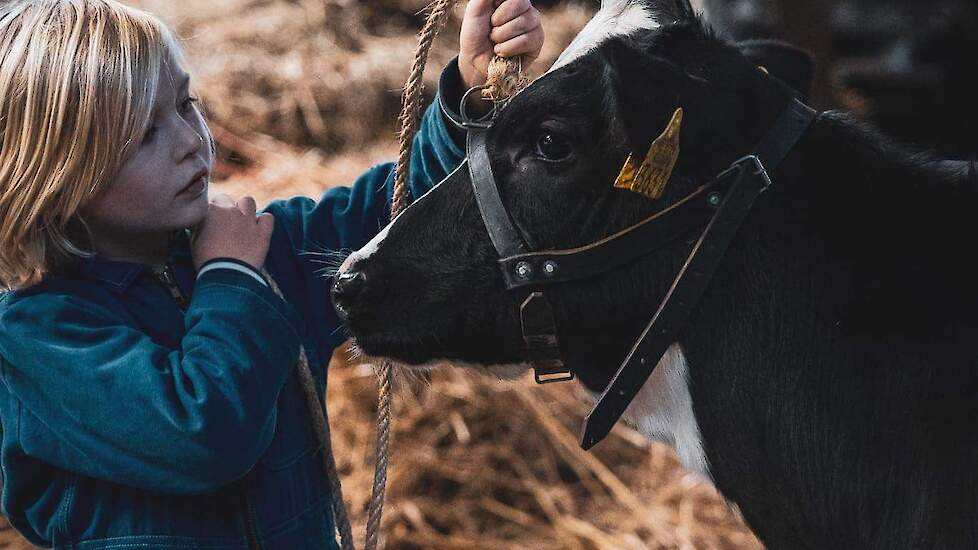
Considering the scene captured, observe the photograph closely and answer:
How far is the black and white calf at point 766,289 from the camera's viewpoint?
65.5 inches

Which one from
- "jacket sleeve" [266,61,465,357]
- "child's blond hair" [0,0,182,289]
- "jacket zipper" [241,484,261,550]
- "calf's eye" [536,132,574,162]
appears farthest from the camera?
"jacket sleeve" [266,61,465,357]

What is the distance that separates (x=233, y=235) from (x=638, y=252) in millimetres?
743

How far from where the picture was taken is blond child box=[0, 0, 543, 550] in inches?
70.3

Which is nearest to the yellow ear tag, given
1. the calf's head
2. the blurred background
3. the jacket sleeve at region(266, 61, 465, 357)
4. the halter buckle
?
the calf's head

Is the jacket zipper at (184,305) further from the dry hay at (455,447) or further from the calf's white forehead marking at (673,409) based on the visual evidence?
the dry hay at (455,447)

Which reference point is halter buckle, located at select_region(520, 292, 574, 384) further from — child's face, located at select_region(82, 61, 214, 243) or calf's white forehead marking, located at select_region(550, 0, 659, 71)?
child's face, located at select_region(82, 61, 214, 243)

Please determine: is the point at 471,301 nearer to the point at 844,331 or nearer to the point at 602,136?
the point at 602,136

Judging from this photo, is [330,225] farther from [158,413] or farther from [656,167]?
[656,167]

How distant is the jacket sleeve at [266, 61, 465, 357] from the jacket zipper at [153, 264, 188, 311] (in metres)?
0.24

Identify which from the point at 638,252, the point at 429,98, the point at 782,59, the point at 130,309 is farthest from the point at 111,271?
the point at 429,98

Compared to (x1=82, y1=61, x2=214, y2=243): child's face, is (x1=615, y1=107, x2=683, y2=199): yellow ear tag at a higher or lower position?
higher

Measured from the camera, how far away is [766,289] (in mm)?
1767

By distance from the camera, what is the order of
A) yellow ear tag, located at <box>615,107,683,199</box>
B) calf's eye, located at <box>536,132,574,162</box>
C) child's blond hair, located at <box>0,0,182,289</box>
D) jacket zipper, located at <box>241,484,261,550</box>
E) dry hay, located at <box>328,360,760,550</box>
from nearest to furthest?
yellow ear tag, located at <box>615,107,683,199</box>
calf's eye, located at <box>536,132,574,162</box>
child's blond hair, located at <box>0,0,182,289</box>
jacket zipper, located at <box>241,484,261,550</box>
dry hay, located at <box>328,360,760,550</box>

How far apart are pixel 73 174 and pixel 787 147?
1206 millimetres
